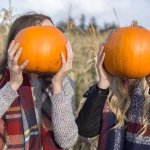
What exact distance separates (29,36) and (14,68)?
0.18m

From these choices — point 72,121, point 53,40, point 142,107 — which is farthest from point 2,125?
point 142,107

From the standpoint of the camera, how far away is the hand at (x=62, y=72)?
2.82m

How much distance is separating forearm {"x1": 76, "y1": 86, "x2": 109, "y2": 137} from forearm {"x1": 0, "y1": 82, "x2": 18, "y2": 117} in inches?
15.6

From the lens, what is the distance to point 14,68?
281 cm

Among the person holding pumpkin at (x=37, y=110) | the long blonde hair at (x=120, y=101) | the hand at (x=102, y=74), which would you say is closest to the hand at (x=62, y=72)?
the person holding pumpkin at (x=37, y=110)

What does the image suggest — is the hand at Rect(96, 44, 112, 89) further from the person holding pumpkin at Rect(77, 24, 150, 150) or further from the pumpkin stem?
the pumpkin stem

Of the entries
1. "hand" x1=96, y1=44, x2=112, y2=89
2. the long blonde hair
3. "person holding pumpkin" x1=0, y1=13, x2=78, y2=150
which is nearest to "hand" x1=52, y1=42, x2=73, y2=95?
"person holding pumpkin" x1=0, y1=13, x2=78, y2=150

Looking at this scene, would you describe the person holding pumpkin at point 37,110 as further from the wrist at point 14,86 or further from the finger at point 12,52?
the finger at point 12,52

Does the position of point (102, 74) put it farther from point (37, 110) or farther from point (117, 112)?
point (37, 110)

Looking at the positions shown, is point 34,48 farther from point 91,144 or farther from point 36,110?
point 91,144

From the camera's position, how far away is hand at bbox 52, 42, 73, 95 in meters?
2.82

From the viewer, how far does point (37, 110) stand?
10.2ft

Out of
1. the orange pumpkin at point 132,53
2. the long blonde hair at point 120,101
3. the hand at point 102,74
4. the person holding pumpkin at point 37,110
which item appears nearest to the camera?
the orange pumpkin at point 132,53

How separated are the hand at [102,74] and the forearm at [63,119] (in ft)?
0.68
